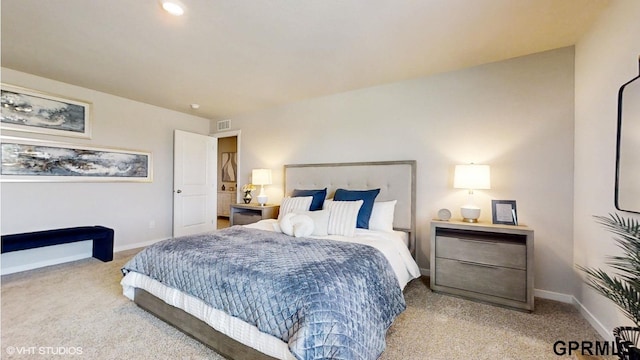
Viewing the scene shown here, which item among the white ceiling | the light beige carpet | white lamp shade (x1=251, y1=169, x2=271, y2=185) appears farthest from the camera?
white lamp shade (x1=251, y1=169, x2=271, y2=185)

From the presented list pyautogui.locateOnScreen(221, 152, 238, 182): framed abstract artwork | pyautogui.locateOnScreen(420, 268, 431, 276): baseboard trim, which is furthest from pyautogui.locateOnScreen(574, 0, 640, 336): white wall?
pyautogui.locateOnScreen(221, 152, 238, 182): framed abstract artwork

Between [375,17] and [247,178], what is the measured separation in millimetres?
3510

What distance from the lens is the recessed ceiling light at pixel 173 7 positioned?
192cm

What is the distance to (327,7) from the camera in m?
1.96

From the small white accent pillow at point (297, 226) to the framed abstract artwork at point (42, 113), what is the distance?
3.29m

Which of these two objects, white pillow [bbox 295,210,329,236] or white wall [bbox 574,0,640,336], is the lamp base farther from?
white pillow [bbox 295,210,329,236]

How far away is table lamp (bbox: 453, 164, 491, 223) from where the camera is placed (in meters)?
2.58

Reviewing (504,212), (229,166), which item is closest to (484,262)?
(504,212)

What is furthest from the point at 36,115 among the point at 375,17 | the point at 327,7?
the point at 375,17

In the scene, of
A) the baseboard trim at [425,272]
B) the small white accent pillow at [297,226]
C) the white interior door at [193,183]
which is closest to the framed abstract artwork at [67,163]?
the white interior door at [193,183]

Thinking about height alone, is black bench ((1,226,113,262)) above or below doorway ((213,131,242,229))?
below

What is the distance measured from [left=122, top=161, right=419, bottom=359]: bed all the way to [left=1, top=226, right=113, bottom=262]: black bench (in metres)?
1.58

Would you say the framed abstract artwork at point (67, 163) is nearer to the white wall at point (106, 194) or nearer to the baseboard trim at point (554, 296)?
the white wall at point (106, 194)

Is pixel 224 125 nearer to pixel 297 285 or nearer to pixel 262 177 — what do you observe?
pixel 262 177
